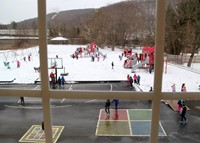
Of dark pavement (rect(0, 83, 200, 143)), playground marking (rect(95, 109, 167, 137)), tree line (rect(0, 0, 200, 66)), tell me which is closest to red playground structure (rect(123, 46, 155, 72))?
tree line (rect(0, 0, 200, 66))

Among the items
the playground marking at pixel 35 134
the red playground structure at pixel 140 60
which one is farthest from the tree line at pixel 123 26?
the playground marking at pixel 35 134

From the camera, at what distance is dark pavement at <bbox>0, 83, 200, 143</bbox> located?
5.76m

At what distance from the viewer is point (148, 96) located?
2.37 feet

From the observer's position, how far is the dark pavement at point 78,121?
5.76m

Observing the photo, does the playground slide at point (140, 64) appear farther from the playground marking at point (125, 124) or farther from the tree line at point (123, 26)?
the playground marking at point (125, 124)

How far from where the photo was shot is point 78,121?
693cm

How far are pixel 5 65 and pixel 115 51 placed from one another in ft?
41.1

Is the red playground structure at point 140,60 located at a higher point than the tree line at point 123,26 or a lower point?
lower

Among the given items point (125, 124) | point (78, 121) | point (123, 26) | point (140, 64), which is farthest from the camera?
point (123, 26)

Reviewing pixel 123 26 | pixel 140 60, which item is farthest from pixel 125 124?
pixel 123 26

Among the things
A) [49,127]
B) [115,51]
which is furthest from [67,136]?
[115,51]

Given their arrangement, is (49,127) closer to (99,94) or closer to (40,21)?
(99,94)

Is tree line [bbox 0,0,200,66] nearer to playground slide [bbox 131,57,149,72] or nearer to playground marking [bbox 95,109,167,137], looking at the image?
playground slide [bbox 131,57,149,72]

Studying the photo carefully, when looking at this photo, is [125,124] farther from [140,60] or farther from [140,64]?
[140,60]
